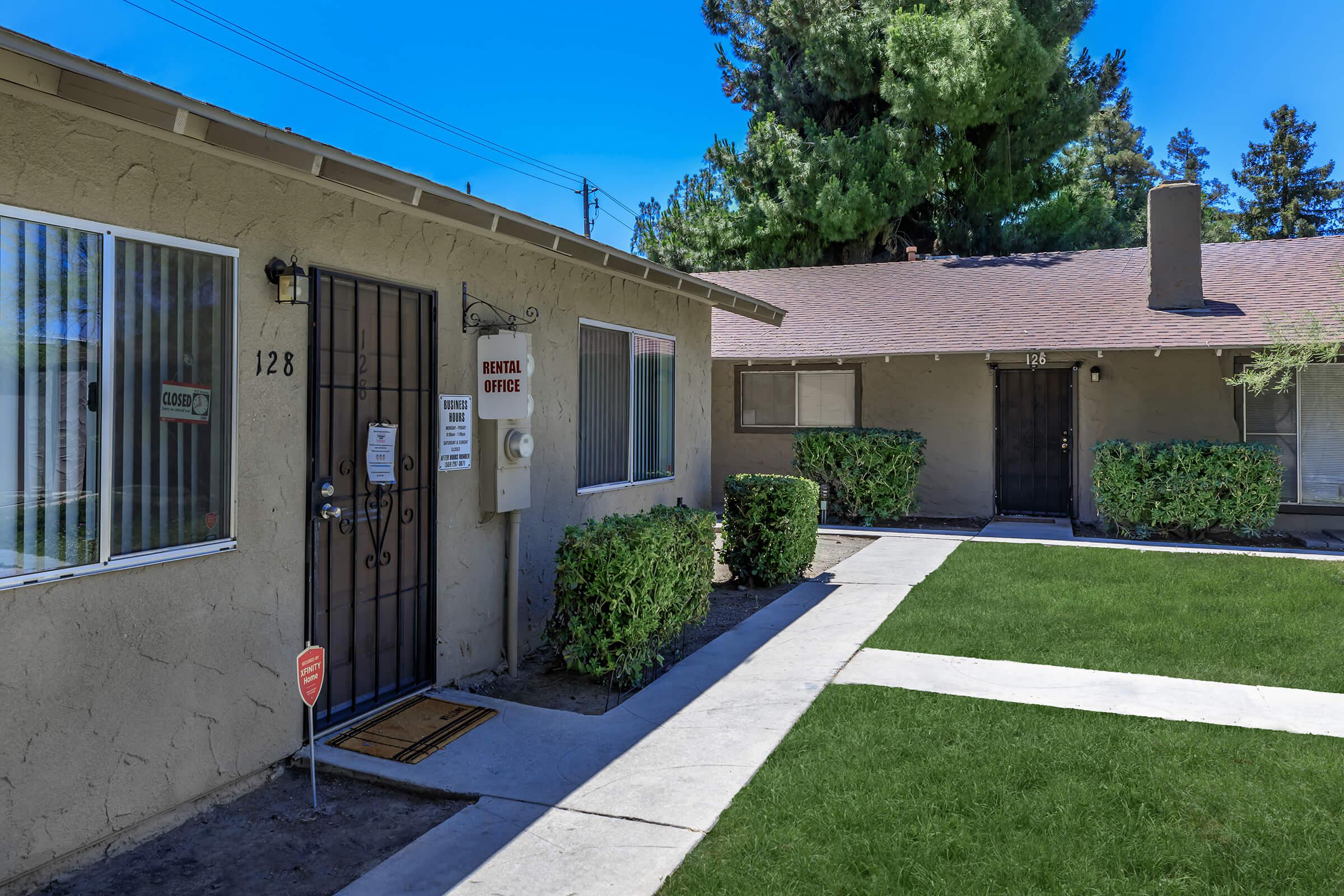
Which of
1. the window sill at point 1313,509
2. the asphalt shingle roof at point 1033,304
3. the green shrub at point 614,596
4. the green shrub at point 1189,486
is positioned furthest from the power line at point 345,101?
the window sill at point 1313,509

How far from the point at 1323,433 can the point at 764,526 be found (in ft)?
26.2

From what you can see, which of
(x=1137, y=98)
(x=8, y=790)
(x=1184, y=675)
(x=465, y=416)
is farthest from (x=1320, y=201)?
(x=8, y=790)

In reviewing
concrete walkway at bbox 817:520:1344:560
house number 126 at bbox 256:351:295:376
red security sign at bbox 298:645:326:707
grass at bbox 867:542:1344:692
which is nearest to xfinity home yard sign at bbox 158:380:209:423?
house number 126 at bbox 256:351:295:376

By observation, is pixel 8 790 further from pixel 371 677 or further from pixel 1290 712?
pixel 1290 712

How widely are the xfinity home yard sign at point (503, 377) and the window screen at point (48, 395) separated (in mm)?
2362

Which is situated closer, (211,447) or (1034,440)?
(211,447)

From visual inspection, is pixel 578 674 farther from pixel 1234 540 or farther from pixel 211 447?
pixel 1234 540

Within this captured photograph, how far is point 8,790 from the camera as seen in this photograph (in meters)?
3.14

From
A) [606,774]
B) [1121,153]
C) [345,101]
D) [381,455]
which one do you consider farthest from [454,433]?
[1121,153]

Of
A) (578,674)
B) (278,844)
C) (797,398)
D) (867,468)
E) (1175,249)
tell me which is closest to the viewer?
(278,844)

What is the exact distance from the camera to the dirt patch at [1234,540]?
35.4 feet

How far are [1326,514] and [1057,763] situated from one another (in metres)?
9.72

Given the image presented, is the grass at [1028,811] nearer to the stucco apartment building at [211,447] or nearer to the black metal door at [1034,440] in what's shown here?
the stucco apartment building at [211,447]

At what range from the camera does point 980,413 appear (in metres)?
13.4
